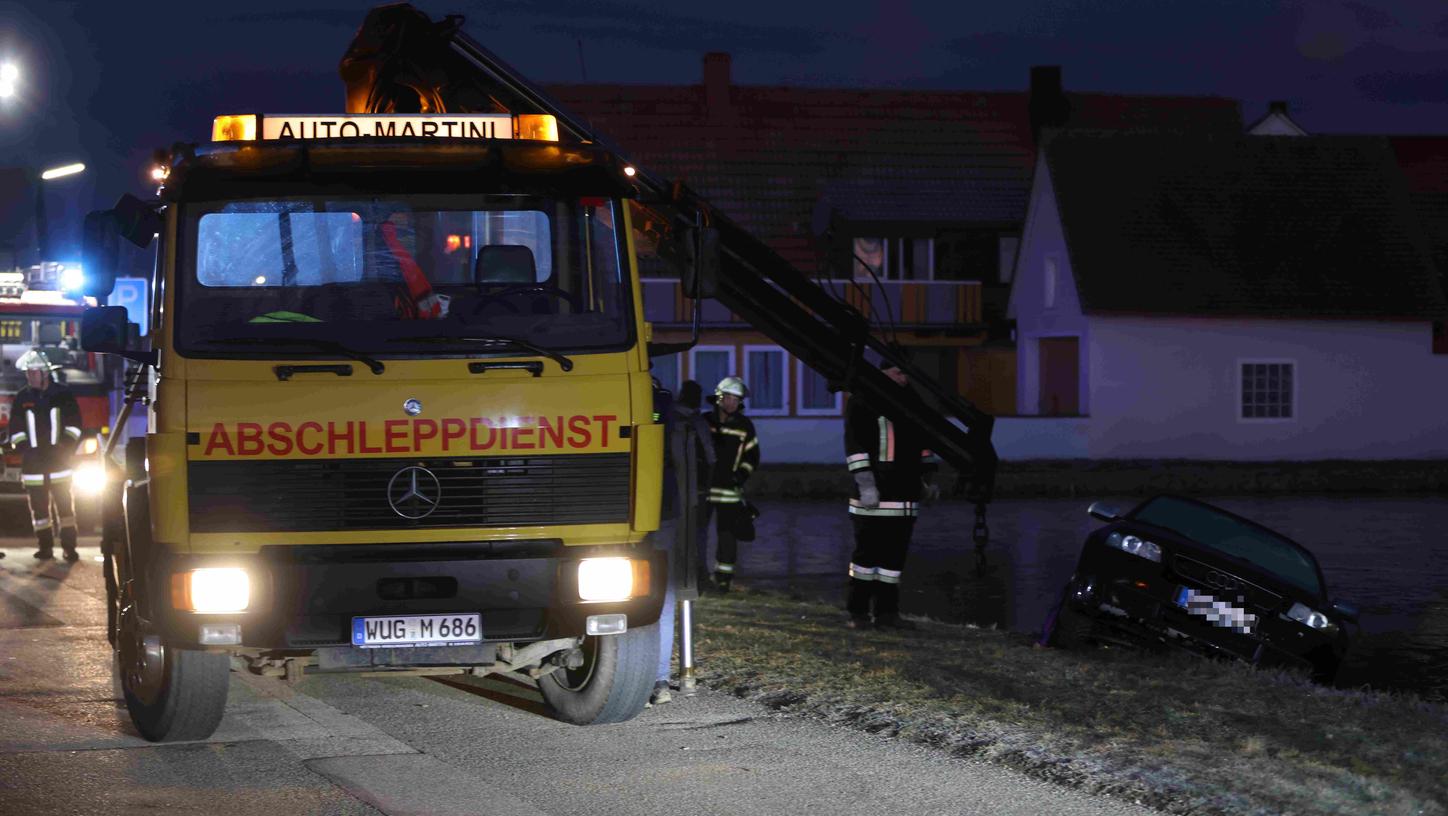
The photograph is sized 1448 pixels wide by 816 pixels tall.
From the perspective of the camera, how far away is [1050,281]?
44281 millimetres

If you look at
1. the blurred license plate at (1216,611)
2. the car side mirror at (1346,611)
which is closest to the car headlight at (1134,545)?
the blurred license plate at (1216,611)

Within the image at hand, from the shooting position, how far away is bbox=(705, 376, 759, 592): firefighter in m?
15.7

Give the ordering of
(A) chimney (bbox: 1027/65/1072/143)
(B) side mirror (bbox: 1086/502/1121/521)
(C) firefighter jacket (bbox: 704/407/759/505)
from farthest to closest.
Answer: (A) chimney (bbox: 1027/65/1072/143), (C) firefighter jacket (bbox: 704/407/759/505), (B) side mirror (bbox: 1086/502/1121/521)

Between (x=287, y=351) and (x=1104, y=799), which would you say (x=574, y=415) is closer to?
(x=287, y=351)

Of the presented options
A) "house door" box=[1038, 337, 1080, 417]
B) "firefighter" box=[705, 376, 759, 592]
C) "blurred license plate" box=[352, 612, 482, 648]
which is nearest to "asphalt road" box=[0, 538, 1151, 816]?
"blurred license plate" box=[352, 612, 482, 648]

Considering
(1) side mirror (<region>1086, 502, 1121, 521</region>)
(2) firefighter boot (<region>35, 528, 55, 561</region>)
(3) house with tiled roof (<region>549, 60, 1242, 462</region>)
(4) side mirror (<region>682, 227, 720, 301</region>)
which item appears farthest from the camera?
(3) house with tiled roof (<region>549, 60, 1242, 462</region>)

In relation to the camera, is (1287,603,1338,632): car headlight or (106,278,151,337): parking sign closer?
(106,278,151,337): parking sign

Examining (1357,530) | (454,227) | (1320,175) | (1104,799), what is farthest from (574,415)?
(1320,175)

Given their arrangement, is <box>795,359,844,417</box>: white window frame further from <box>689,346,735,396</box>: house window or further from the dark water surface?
the dark water surface

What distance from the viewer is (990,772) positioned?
7.89m

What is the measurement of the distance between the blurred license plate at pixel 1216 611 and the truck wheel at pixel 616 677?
430 centimetres

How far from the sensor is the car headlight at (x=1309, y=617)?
11969 millimetres

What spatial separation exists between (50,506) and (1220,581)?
414 inches

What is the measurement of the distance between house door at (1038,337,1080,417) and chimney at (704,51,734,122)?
Answer: 9.66 metres
